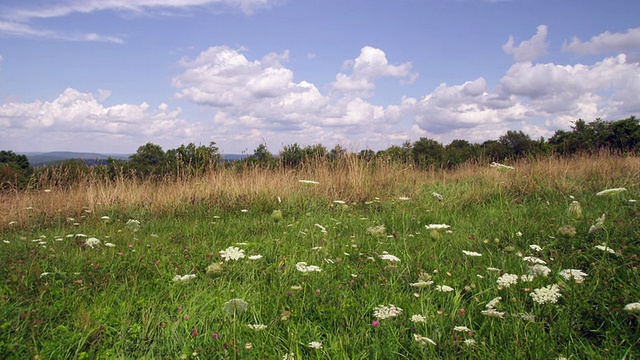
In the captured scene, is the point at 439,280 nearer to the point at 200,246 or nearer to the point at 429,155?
the point at 200,246

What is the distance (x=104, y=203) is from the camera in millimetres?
7137

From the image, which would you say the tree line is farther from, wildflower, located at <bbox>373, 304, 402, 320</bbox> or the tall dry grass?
wildflower, located at <bbox>373, 304, 402, 320</bbox>

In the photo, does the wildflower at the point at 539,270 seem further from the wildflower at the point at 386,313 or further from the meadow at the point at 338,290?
the wildflower at the point at 386,313

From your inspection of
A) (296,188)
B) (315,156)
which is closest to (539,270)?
(296,188)

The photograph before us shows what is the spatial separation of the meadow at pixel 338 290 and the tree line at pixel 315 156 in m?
4.48

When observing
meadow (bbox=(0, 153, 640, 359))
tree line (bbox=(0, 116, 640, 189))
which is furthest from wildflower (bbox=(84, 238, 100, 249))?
tree line (bbox=(0, 116, 640, 189))

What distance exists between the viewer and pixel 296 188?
25.3 feet

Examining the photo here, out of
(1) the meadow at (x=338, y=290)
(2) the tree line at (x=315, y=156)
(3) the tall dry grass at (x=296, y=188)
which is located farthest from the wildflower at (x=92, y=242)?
(2) the tree line at (x=315, y=156)

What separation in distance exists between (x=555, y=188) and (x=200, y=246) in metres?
6.62

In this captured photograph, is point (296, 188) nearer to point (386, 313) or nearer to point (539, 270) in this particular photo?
point (539, 270)

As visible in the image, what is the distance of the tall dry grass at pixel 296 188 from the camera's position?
22.6 feet

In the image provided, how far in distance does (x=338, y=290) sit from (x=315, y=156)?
23.3ft

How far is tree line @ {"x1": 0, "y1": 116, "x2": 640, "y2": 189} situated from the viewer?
950cm

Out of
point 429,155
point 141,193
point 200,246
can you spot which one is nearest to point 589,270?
→ point 200,246
